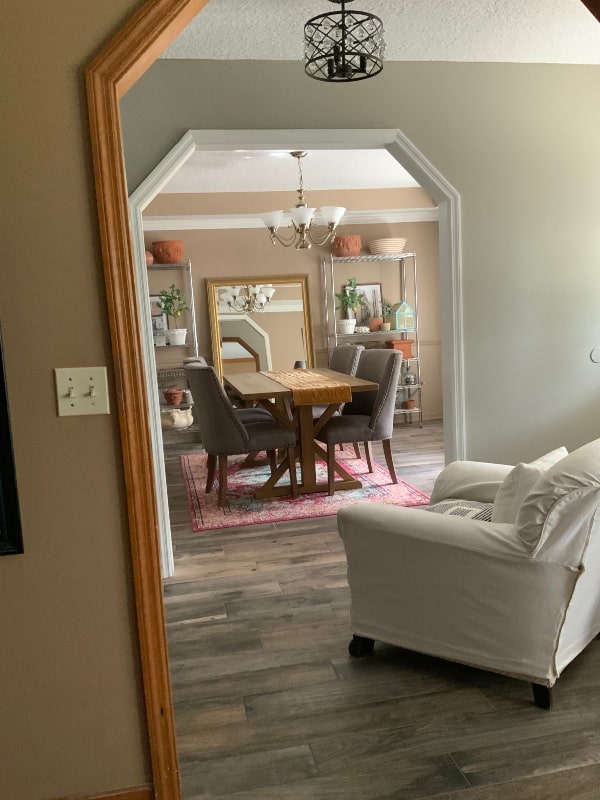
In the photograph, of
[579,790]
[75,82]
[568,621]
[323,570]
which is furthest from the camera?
[323,570]

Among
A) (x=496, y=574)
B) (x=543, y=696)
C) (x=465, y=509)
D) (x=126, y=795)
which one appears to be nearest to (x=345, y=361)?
(x=465, y=509)

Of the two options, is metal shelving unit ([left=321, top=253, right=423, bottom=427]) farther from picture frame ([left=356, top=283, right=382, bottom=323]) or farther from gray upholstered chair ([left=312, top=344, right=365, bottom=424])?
gray upholstered chair ([left=312, top=344, right=365, bottom=424])

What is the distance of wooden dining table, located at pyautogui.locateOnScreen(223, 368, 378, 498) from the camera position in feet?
14.3

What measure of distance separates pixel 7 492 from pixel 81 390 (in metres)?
0.28

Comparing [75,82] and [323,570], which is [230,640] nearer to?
[323,570]

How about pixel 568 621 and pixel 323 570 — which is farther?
pixel 323 570

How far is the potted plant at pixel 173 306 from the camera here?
6.57 m

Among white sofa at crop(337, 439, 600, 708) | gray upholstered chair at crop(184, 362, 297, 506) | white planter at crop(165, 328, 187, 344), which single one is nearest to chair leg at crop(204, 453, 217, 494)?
gray upholstered chair at crop(184, 362, 297, 506)

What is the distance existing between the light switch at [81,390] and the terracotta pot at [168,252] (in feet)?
17.2

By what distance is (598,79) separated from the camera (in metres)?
3.44

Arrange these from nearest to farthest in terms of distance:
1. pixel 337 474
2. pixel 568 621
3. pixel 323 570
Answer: pixel 568 621, pixel 323 570, pixel 337 474

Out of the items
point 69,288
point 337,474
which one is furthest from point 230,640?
point 337,474

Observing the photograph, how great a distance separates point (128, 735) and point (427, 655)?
1.17 meters

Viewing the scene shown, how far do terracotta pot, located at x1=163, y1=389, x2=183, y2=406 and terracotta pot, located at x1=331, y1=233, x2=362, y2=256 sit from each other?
223cm
